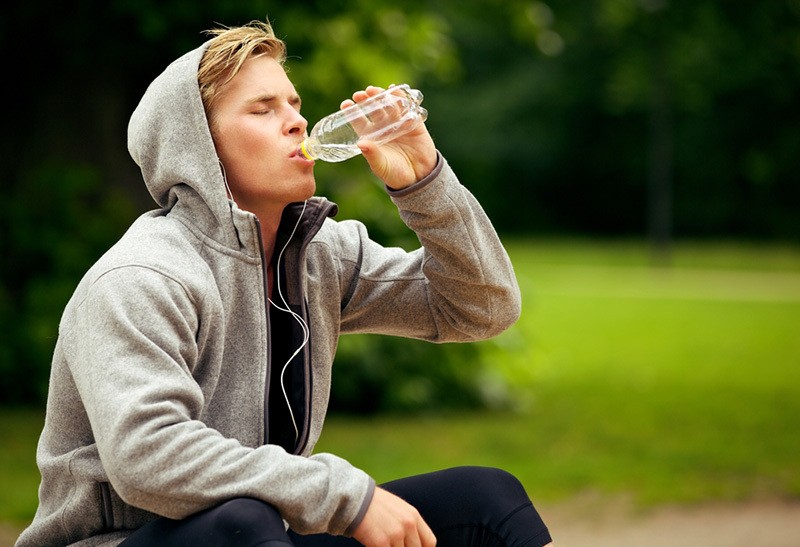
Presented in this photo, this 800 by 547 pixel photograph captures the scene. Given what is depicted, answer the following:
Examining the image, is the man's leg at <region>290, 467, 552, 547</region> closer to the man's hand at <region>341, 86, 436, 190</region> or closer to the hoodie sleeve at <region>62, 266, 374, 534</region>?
the hoodie sleeve at <region>62, 266, 374, 534</region>

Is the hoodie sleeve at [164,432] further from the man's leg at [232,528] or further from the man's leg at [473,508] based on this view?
the man's leg at [473,508]

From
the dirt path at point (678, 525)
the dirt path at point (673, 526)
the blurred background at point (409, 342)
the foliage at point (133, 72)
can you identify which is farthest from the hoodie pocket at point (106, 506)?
the dirt path at point (678, 525)

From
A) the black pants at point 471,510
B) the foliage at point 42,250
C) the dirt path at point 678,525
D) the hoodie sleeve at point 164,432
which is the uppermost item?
the hoodie sleeve at point 164,432

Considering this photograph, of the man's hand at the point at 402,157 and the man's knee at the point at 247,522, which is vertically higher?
the man's hand at the point at 402,157

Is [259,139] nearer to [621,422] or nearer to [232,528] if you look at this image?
[232,528]

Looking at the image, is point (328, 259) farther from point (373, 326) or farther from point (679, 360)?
point (679, 360)

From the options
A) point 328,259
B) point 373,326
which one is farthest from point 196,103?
point 373,326

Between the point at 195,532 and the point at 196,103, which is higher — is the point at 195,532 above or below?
below

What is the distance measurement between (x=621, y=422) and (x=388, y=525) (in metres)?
6.11

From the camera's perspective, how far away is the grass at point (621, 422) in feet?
20.6

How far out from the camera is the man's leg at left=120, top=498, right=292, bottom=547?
197cm

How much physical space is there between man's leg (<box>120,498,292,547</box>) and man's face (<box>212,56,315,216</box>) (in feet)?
2.45

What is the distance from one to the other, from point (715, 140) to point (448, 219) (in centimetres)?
3286

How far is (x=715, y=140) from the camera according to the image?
3394 cm
